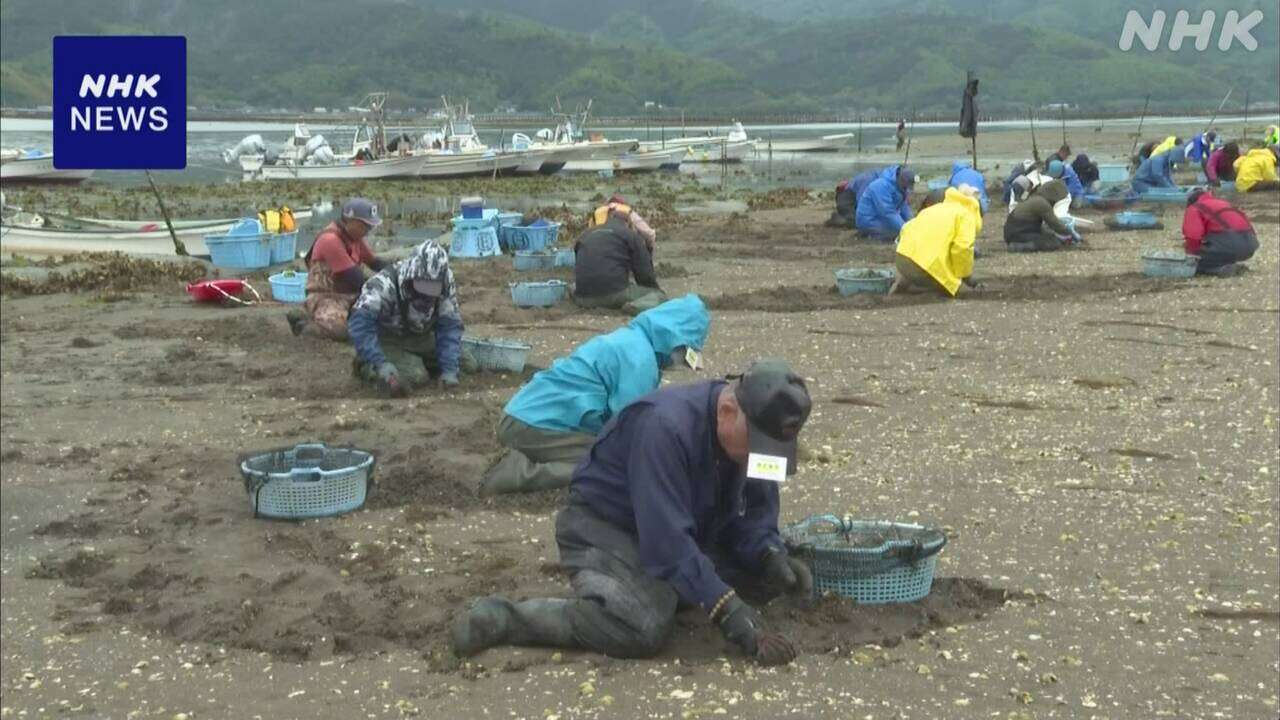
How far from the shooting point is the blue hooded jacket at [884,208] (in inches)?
700

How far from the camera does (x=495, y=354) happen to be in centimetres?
980

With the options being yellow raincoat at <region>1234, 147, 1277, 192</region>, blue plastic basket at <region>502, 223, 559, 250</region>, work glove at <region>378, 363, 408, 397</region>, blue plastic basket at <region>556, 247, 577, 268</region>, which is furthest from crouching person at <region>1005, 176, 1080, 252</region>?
work glove at <region>378, 363, 408, 397</region>

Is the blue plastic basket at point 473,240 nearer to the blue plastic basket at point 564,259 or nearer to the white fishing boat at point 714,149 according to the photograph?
the blue plastic basket at point 564,259

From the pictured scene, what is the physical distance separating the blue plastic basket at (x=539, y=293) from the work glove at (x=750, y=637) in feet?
27.7

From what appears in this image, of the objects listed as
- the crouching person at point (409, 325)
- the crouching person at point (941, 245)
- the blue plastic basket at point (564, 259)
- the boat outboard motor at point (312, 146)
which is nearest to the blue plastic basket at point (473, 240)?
the blue plastic basket at point (564, 259)

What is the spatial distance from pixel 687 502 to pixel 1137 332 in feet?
24.2

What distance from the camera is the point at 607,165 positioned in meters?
48.2

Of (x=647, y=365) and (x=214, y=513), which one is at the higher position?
(x=647, y=365)

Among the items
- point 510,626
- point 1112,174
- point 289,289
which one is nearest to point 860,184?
point 289,289

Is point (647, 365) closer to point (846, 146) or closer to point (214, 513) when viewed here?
point (214, 513)

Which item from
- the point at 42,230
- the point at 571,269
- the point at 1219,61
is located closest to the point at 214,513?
the point at 571,269

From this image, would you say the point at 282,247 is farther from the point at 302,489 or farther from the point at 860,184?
the point at 302,489

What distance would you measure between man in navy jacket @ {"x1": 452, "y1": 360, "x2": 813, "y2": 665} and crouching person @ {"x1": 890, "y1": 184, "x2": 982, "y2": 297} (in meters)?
7.96

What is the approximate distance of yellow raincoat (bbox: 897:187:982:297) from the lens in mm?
12523
